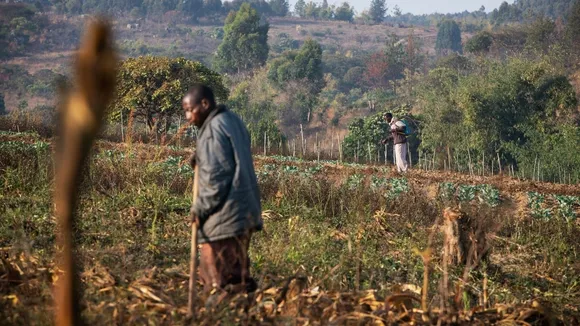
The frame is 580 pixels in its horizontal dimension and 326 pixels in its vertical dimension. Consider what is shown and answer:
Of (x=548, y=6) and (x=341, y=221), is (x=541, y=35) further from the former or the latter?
(x=548, y=6)

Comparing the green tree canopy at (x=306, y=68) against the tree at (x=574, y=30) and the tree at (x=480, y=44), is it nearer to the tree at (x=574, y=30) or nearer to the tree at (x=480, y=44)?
the tree at (x=480, y=44)

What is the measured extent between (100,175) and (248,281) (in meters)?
5.25

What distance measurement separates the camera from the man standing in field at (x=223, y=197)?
4.68 m

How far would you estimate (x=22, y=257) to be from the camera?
213 inches

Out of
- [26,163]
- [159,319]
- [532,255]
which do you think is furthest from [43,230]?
[532,255]

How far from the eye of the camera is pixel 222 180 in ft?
15.4

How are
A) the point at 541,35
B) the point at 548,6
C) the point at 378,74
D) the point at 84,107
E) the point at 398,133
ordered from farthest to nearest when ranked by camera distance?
the point at 548,6 → the point at 378,74 → the point at 541,35 → the point at 398,133 → the point at 84,107

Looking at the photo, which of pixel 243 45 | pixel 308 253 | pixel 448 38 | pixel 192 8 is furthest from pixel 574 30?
pixel 192 8

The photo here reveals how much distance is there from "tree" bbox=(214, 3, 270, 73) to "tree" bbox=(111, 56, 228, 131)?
3779 centimetres

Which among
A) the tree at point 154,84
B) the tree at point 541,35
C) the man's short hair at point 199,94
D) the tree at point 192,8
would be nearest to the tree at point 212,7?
the tree at point 192,8

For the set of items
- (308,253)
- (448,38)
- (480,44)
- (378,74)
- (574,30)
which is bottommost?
(308,253)

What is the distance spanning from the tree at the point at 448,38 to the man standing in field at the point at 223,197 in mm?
→ 98432

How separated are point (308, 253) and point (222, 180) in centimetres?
220

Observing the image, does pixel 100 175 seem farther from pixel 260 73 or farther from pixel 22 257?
pixel 260 73
